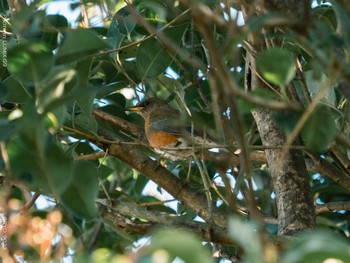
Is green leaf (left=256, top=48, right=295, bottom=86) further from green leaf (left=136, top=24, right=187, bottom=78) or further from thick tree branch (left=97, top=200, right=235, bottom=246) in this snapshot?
green leaf (left=136, top=24, right=187, bottom=78)

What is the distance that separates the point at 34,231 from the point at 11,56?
49 centimetres

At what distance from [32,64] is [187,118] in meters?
0.44

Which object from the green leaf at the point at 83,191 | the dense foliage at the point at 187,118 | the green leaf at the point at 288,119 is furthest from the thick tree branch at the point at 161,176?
the green leaf at the point at 288,119

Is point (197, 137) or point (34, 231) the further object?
point (197, 137)

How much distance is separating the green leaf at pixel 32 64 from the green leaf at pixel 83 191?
1.00ft

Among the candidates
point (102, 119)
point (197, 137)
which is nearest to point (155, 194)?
point (197, 137)

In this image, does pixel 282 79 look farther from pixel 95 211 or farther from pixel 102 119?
pixel 102 119

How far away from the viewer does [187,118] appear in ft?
6.49

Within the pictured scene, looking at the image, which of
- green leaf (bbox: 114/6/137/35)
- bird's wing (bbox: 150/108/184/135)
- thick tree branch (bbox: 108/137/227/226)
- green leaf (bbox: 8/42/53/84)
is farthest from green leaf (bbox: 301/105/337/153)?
bird's wing (bbox: 150/108/184/135)

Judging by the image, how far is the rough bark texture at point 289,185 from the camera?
9.84 feet

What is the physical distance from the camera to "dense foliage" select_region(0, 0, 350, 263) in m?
1.48

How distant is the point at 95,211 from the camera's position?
2.25m

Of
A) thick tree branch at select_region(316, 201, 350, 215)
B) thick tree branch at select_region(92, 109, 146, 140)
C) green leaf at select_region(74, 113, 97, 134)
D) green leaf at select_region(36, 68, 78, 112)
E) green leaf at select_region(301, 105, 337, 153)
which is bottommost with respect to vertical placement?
thick tree branch at select_region(316, 201, 350, 215)

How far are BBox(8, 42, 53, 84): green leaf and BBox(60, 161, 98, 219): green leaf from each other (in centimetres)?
30
